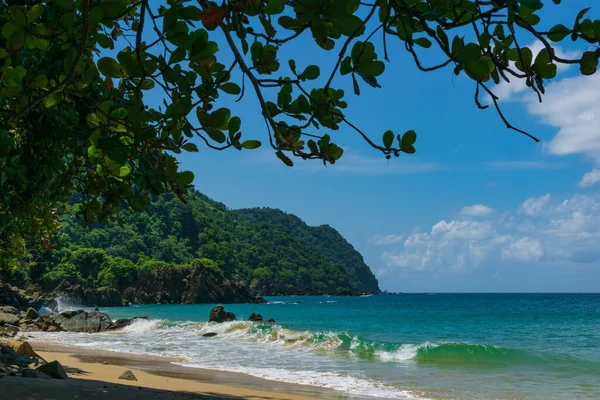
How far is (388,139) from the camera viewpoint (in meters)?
2.16

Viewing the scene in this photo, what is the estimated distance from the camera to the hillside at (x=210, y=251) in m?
67.6

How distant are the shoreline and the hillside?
32180 mm

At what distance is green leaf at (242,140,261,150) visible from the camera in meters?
2.35

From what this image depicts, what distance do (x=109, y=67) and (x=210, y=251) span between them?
98106 millimetres

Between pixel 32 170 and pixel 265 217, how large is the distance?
15522 cm

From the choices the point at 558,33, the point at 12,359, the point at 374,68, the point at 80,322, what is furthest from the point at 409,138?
the point at 80,322

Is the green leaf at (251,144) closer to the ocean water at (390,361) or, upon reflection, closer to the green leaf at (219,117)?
the green leaf at (219,117)

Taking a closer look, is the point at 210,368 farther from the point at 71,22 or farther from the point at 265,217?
the point at 265,217

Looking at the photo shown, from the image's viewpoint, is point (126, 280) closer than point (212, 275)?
Yes

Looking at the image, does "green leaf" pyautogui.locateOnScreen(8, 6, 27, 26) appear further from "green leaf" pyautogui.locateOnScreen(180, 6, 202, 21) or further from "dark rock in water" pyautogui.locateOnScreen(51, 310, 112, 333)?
"dark rock in water" pyautogui.locateOnScreen(51, 310, 112, 333)

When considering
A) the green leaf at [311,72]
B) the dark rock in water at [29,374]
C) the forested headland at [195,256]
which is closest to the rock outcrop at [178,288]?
the forested headland at [195,256]

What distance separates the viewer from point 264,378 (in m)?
10.9

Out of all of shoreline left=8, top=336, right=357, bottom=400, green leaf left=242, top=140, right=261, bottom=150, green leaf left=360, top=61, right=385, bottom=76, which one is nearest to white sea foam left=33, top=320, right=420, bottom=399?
shoreline left=8, top=336, right=357, bottom=400

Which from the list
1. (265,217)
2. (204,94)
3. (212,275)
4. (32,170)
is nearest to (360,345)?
(32,170)
